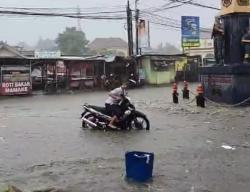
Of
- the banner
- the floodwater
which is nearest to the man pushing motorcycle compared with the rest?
the floodwater

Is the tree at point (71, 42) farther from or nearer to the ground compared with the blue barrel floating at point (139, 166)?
farther from the ground

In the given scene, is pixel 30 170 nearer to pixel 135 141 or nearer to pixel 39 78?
Result: pixel 135 141

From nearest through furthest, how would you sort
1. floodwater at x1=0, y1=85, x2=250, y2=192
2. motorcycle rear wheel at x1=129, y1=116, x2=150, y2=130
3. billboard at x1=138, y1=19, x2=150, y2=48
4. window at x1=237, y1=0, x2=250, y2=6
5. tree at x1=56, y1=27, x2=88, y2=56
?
floodwater at x1=0, y1=85, x2=250, y2=192, motorcycle rear wheel at x1=129, y1=116, x2=150, y2=130, window at x1=237, y1=0, x2=250, y2=6, billboard at x1=138, y1=19, x2=150, y2=48, tree at x1=56, y1=27, x2=88, y2=56

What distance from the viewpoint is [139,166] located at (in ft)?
28.4

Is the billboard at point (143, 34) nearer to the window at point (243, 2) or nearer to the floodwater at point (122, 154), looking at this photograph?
the window at point (243, 2)

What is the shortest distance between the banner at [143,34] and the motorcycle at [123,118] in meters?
36.1

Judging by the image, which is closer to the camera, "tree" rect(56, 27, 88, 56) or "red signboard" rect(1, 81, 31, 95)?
"red signboard" rect(1, 81, 31, 95)

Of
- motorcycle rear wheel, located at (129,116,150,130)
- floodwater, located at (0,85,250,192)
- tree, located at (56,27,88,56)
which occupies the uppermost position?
tree, located at (56,27,88,56)

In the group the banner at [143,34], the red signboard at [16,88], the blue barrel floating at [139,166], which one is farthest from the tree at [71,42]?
the blue barrel floating at [139,166]

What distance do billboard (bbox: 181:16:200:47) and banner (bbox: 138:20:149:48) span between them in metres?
3.43

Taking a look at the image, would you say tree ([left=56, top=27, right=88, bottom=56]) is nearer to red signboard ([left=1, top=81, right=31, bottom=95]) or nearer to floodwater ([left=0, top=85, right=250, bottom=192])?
red signboard ([left=1, top=81, right=31, bottom=95])

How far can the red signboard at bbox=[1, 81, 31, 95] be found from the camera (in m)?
36.0

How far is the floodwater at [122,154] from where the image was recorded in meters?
8.66

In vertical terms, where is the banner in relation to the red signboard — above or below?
above
